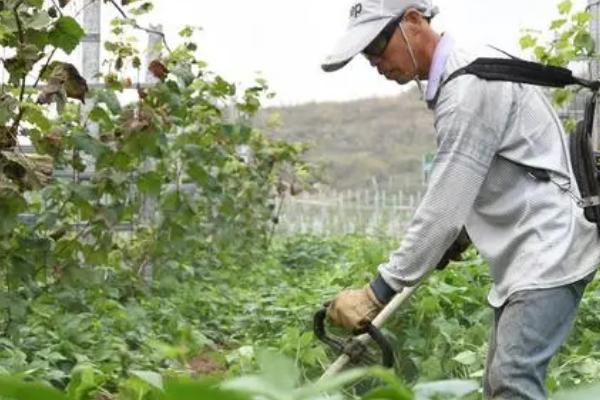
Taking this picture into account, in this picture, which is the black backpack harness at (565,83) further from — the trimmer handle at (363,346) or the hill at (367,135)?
the hill at (367,135)

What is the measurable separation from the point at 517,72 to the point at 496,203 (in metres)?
0.34

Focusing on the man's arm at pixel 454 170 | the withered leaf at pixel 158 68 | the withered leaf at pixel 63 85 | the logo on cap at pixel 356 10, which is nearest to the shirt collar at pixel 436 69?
the man's arm at pixel 454 170

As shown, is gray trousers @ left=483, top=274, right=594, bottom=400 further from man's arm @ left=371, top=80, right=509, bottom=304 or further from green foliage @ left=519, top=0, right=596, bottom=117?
green foliage @ left=519, top=0, right=596, bottom=117

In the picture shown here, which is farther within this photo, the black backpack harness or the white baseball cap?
the white baseball cap

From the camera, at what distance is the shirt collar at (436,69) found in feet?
10.6

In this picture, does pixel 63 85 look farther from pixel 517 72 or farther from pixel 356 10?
pixel 517 72

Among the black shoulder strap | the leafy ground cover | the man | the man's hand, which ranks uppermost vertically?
the black shoulder strap

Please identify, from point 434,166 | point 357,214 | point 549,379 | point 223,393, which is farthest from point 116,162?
point 357,214

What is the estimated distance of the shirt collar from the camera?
3234 millimetres

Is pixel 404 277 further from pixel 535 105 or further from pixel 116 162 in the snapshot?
pixel 116 162

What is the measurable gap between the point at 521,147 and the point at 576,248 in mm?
295

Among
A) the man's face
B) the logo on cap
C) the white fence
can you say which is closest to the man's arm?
the man's face

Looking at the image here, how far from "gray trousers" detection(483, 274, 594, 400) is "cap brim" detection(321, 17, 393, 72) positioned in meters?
0.76

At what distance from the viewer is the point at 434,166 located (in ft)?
10.3
